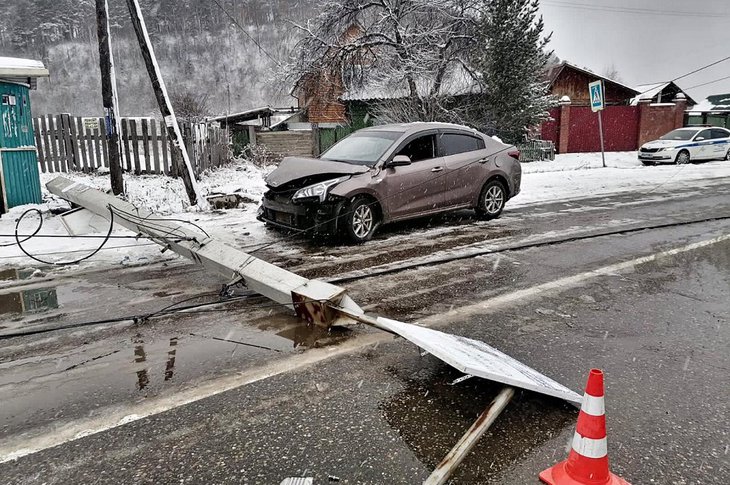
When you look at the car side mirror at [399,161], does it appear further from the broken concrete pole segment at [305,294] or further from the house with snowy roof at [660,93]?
the house with snowy roof at [660,93]

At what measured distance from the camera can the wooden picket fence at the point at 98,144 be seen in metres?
14.1

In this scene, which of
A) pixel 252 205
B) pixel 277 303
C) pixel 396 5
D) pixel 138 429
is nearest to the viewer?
pixel 138 429

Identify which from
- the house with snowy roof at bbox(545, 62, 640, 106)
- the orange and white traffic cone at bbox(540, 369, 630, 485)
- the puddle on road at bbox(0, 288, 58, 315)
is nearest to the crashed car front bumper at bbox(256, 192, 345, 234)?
the puddle on road at bbox(0, 288, 58, 315)

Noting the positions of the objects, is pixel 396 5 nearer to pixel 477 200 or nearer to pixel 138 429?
pixel 477 200

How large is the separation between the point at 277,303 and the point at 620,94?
36.8 m

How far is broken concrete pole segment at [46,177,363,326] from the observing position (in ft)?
13.7

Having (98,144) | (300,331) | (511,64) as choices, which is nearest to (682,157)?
(511,64)

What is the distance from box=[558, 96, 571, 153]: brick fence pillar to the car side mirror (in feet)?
73.5

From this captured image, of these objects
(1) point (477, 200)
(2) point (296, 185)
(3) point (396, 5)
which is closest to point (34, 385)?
(2) point (296, 185)

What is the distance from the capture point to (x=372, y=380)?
3385 millimetres

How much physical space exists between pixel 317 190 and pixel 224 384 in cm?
392

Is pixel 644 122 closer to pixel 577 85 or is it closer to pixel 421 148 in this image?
pixel 577 85

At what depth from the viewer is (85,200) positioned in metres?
6.72

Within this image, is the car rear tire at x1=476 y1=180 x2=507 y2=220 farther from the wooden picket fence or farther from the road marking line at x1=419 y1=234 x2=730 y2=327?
the wooden picket fence
